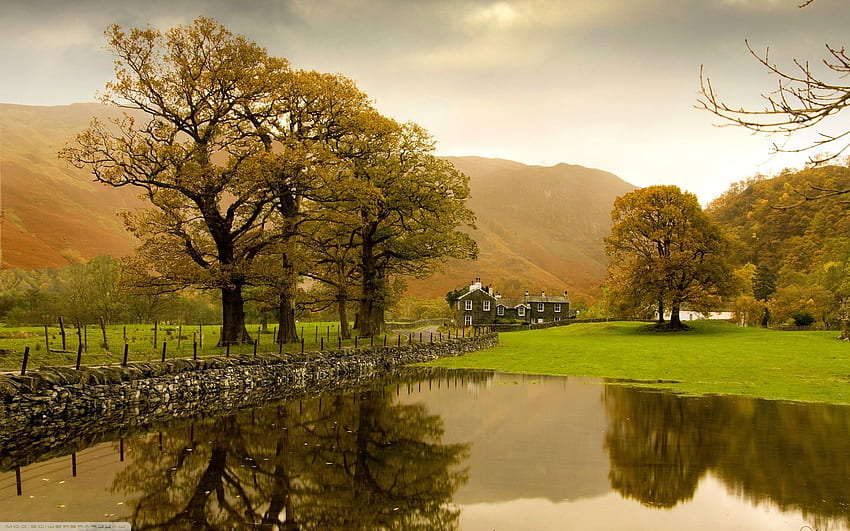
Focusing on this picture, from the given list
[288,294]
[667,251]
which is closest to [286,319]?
[288,294]

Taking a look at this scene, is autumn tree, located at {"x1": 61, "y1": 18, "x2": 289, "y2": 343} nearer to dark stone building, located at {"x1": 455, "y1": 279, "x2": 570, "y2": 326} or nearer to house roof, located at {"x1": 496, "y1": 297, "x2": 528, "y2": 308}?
dark stone building, located at {"x1": 455, "y1": 279, "x2": 570, "y2": 326}

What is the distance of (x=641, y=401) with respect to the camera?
81.9ft

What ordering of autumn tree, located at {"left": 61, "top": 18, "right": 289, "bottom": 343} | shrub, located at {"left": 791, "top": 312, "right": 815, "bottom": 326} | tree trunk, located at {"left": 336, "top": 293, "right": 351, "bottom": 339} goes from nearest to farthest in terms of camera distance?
autumn tree, located at {"left": 61, "top": 18, "right": 289, "bottom": 343}
tree trunk, located at {"left": 336, "top": 293, "right": 351, "bottom": 339}
shrub, located at {"left": 791, "top": 312, "right": 815, "bottom": 326}

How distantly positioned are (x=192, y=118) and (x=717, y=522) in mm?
28990

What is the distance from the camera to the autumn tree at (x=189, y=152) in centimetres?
2856

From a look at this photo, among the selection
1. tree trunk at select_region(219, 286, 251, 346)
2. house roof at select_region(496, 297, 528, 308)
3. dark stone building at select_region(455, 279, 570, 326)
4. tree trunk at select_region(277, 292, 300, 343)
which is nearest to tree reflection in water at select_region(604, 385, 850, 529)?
tree trunk at select_region(277, 292, 300, 343)

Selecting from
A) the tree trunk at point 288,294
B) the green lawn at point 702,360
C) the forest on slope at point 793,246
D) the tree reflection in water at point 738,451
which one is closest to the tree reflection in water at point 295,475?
the tree reflection in water at point 738,451

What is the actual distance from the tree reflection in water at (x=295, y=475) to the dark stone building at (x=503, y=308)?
78.6m

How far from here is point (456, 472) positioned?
541 inches

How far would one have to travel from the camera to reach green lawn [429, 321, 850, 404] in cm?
2995

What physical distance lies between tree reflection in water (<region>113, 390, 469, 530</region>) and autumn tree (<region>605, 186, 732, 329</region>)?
164 ft

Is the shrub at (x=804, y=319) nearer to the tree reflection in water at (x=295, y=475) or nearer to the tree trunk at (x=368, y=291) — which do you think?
the tree trunk at (x=368, y=291)

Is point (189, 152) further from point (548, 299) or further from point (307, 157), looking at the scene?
point (548, 299)

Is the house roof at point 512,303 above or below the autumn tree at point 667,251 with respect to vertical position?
below
